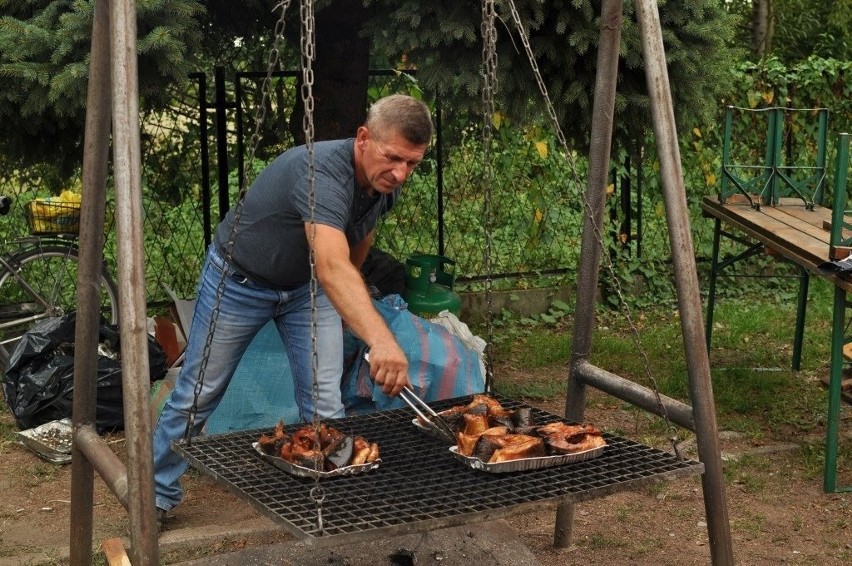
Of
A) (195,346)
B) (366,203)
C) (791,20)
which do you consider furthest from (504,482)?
(791,20)

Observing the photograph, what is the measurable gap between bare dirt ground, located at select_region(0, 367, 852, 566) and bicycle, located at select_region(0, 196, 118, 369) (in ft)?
3.72

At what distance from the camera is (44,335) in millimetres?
5434

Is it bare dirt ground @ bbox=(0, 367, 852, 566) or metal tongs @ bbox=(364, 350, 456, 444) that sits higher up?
metal tongs @ bbox=(364, 350, 456, 444)

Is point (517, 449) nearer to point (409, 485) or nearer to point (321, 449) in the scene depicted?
point (409, 485)

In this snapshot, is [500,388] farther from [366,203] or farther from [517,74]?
[366,203]

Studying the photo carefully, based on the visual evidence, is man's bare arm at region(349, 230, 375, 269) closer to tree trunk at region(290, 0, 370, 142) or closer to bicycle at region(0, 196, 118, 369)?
tree trunk at region(290, 0, 370, 142)

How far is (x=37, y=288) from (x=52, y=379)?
3.99 ft

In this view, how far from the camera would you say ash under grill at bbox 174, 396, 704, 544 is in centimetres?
263

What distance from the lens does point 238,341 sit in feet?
13.4

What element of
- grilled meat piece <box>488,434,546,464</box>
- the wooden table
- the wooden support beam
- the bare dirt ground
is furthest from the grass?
the wooden support beam

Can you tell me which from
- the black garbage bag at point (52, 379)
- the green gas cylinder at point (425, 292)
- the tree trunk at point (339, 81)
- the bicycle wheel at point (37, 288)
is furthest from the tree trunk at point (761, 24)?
the black garbage bag at point (52, 379)

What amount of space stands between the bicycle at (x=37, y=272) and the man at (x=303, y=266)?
223 cm

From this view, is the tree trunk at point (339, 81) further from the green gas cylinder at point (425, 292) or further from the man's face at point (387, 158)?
the man's face at point (387, 158)

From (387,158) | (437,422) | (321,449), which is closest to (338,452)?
(321,449)
